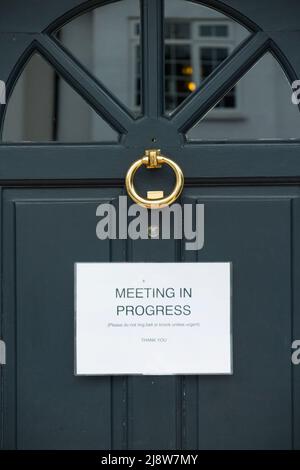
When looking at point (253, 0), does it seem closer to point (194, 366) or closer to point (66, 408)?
point (194, 366)

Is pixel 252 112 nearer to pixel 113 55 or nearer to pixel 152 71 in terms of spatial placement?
pixel 113 55

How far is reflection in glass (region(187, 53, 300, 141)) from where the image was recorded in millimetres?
5203

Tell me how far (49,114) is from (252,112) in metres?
1.73

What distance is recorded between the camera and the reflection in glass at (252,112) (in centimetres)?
520

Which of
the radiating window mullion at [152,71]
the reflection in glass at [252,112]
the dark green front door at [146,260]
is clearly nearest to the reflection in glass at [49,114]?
the dark green front door at [146,260]

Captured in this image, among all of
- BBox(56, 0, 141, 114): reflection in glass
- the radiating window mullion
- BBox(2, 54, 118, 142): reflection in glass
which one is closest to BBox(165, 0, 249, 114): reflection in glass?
BBox(56, 0, 141, 114): reflection in glass

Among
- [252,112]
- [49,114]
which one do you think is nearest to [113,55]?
[49,114]

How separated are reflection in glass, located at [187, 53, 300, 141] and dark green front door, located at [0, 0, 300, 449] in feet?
8.72

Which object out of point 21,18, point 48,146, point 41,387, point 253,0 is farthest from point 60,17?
point 41,387

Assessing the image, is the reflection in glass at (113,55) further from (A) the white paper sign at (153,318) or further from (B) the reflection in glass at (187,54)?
(A) the white paper sign at (153,318)

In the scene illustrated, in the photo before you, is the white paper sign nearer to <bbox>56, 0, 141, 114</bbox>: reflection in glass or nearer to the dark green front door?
the dark green front door

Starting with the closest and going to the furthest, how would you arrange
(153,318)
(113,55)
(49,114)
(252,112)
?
(153,318) → (49,114) → (113,55) → (252,112)

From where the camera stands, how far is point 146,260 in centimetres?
243

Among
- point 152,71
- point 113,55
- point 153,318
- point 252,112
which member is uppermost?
point 113,55
